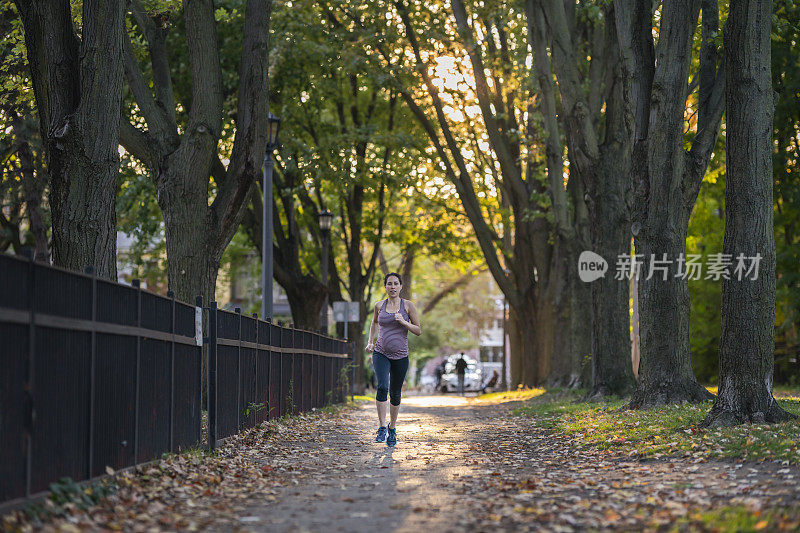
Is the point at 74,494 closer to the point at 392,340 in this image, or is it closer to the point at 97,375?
the point at 97,375

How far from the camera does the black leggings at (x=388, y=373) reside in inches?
482

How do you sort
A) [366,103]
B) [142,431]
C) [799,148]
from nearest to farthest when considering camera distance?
Answer: [142,431] < [799,148] < [366,103]

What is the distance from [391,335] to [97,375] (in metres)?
5.06

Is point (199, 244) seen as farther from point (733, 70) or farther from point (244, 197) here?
point (733, 70)

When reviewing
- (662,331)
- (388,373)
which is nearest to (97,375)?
(388,373)

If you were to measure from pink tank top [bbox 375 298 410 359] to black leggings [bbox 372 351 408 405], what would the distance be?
8 cm

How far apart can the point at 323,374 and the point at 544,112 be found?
714cm

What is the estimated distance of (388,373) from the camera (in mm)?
12320

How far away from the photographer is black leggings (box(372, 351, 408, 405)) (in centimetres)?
1225

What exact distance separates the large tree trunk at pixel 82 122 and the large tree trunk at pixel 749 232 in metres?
6.79

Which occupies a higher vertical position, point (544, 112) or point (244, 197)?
point (544, 112)

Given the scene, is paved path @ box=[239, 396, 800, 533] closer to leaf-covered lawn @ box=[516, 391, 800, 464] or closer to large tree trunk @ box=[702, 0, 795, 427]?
leaf-covered lawn @ box=[516, 391, 800, 464]

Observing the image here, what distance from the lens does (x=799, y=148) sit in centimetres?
→ 2962

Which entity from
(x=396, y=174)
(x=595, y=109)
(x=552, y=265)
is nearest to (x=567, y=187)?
(x=552, y=265)
